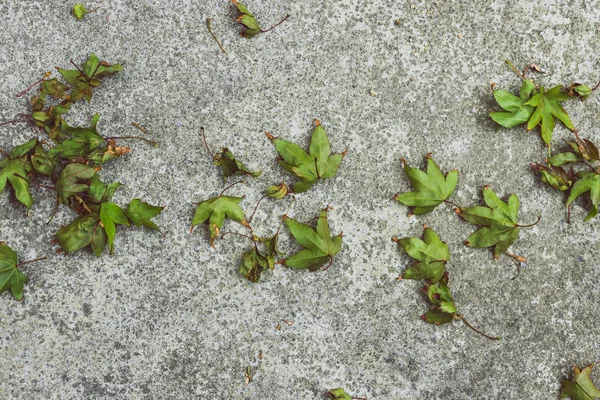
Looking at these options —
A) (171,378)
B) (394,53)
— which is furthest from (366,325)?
(394,53)

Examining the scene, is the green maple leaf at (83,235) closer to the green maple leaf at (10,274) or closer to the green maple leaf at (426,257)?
the green maple leaf at (10,274)

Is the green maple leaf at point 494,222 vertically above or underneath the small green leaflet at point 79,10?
underneath

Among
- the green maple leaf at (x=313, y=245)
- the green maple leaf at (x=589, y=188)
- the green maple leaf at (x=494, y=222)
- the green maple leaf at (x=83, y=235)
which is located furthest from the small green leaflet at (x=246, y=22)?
the green maple leaf at (x=589, y=188)

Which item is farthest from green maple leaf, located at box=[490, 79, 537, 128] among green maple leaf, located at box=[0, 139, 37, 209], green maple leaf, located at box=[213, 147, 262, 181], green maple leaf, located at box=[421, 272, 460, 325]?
green maple leaf, located at box=[0, 139, 37, 209]

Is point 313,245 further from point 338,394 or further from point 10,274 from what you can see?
point 10,274

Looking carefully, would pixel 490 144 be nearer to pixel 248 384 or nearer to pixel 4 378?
pixel 248 384

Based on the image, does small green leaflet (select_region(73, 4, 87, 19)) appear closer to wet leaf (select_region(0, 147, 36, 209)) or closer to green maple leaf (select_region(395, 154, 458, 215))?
wet leaf (select_region(0, 147, 36, 209))
